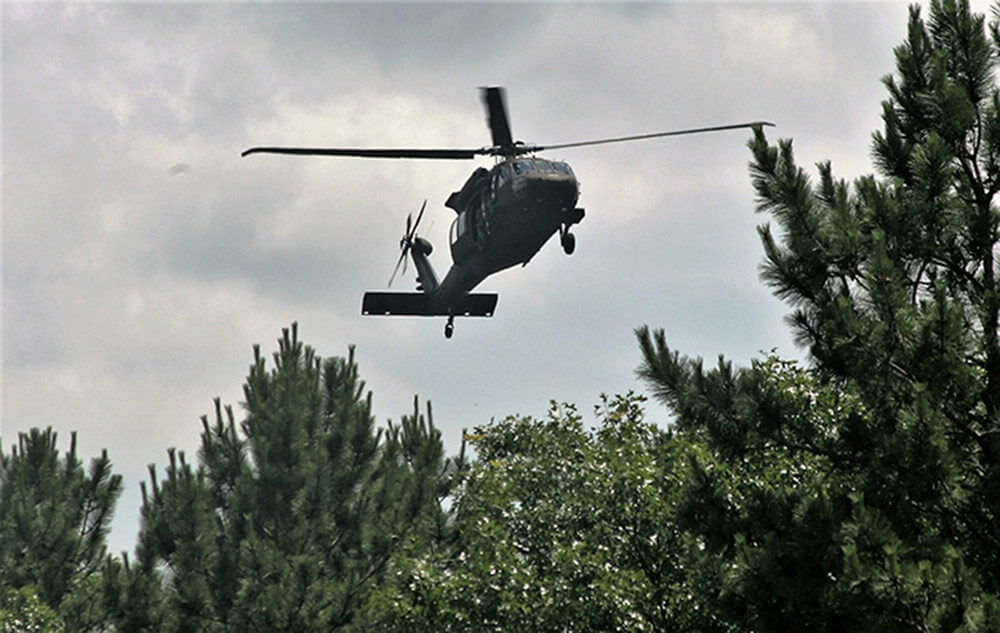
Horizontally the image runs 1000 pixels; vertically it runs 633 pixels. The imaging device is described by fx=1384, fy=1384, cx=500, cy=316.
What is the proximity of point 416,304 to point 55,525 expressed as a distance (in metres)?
12.8

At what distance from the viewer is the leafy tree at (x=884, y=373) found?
1335 centimetres

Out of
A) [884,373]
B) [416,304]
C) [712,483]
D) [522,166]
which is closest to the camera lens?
[884,373]

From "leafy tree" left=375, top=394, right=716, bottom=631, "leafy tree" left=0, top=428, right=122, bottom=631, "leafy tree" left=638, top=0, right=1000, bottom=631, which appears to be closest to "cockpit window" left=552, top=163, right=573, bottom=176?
"leafy tree" left=375, top=394, right=716, bottom=631

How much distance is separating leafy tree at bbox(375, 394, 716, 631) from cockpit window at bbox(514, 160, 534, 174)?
4579 millimetres

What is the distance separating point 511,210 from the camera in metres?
26.6

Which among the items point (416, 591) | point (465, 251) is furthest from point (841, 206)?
point (465, 251)

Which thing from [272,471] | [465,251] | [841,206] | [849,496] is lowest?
[849,496]

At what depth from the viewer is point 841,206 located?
46.5 ft

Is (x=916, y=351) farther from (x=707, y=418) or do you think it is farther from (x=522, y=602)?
(x=522, y=602)

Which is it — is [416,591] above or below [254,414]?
below

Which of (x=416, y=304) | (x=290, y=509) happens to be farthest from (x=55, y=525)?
(x=416, y=304)

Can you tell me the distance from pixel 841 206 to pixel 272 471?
21.8 meters

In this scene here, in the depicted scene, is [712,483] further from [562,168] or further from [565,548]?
[562,168]

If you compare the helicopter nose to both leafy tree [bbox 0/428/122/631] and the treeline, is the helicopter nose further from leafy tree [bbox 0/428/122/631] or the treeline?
leafy tree [bbox 0/428/122/631]
